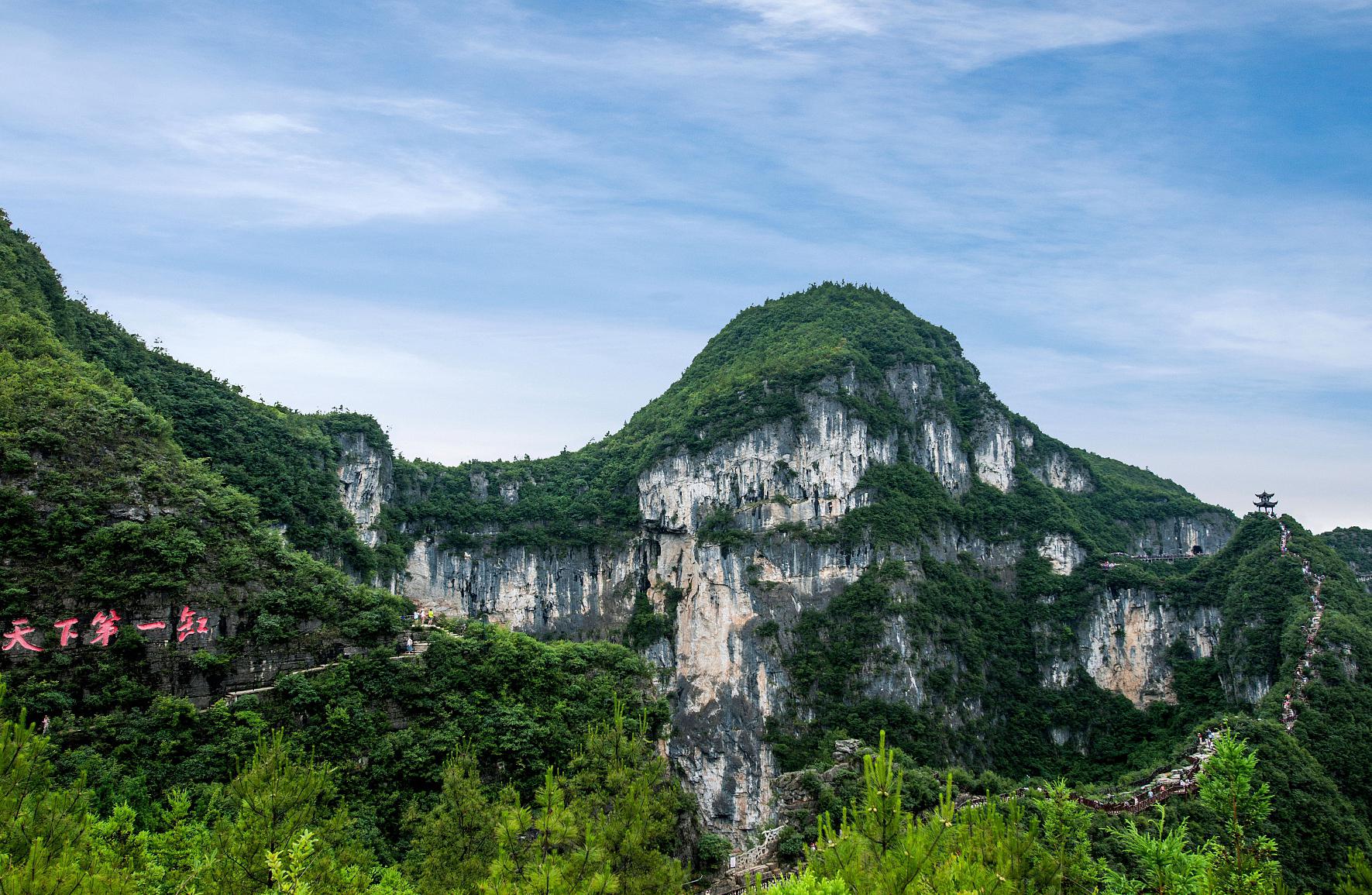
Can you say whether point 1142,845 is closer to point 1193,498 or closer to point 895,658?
point 895,658

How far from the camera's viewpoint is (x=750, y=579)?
2082 inches

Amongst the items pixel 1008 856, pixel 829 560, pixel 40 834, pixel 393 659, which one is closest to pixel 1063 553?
pixel 829 560

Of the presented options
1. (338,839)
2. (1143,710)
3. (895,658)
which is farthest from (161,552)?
(1143,710)

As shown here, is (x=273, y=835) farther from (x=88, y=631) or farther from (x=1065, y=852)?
(x=1065, y=852)

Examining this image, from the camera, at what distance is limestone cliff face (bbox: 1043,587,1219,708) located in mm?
49500

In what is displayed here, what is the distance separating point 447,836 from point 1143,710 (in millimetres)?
45244

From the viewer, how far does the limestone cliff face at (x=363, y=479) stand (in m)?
48.2

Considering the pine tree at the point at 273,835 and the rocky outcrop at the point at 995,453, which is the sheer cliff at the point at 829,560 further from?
the pine tree at the point at 273,835

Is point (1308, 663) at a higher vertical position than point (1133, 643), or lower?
higher

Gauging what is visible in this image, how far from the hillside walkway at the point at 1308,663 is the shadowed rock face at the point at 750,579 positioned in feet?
24.0

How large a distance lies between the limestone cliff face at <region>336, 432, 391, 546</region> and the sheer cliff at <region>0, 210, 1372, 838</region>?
0.56 ft

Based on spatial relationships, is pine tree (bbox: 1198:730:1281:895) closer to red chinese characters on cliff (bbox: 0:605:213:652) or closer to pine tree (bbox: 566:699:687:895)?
pine tree (bbox: 566:699:687:895)

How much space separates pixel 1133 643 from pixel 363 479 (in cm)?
4585

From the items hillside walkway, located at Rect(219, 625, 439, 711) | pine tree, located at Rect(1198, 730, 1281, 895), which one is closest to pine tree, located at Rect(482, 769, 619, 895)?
pine tree, located at Rect(1198, 730, 1281, 895)
